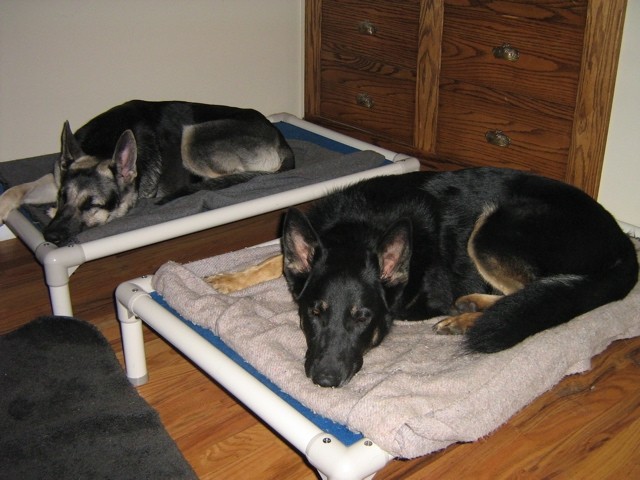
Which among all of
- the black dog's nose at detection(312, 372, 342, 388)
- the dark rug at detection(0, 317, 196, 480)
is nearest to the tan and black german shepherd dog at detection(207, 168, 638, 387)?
the black dog's nose at detection(312, 372, 342, 388)

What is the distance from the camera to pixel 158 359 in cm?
250

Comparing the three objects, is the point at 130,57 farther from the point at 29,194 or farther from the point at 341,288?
the point at 341,288

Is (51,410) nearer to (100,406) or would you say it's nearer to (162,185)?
(100,406)

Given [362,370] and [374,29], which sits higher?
[374,29]

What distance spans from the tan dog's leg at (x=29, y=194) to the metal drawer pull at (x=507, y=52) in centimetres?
220

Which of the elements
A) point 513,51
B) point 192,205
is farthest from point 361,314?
point 513,51

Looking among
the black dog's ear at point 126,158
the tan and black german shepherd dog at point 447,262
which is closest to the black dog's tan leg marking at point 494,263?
the tan and black german shepherd dog at point 447,262

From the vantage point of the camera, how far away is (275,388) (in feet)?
6.06

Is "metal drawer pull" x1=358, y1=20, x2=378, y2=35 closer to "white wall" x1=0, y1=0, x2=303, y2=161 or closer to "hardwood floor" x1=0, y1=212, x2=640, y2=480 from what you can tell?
"white wall" x1=0, y1=0, x2=303, y2=161

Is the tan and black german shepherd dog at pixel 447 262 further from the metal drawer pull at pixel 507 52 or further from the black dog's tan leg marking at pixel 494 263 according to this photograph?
the metal drawer pull at pixel 507 52

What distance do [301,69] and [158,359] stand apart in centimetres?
258

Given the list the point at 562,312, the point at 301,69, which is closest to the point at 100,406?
the point at 562,312

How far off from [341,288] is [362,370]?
0.25 metres

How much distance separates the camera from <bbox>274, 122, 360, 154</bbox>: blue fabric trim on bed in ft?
12.1
